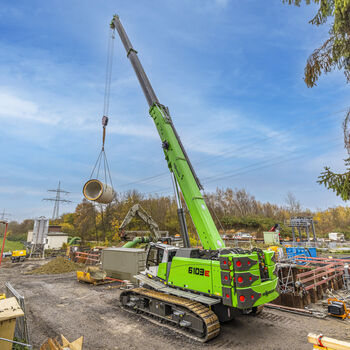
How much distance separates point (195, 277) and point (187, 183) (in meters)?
2.79

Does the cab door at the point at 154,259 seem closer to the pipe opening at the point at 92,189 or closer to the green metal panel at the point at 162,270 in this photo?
the green metal panel at the point at 162,270

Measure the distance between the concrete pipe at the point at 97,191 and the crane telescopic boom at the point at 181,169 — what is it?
2.70 metres

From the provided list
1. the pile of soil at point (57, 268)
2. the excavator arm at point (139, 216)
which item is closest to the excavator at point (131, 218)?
the excavator arm at point (139, 216)

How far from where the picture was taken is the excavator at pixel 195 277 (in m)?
5.70

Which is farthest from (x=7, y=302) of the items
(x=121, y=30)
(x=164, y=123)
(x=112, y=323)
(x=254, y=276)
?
(x=121, y=30)

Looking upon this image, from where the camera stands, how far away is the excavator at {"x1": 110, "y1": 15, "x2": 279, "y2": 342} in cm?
570

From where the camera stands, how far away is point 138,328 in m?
6.81

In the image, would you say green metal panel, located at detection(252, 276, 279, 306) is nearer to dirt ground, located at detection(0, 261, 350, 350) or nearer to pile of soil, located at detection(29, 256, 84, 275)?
dirt ground, located at detection(0, 261, 350, 350)

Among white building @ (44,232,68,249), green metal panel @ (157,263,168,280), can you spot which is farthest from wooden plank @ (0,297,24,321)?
white building @ (44,232,68,249)

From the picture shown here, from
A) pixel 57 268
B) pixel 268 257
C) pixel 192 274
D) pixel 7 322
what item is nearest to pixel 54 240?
pixel 57 268

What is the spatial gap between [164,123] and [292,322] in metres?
7.62

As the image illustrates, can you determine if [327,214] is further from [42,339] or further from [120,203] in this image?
[42,339]

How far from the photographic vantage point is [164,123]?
350 inches

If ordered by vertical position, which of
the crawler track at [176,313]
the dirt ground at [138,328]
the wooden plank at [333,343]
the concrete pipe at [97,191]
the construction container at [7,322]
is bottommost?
the dirt ground at [138,328]
